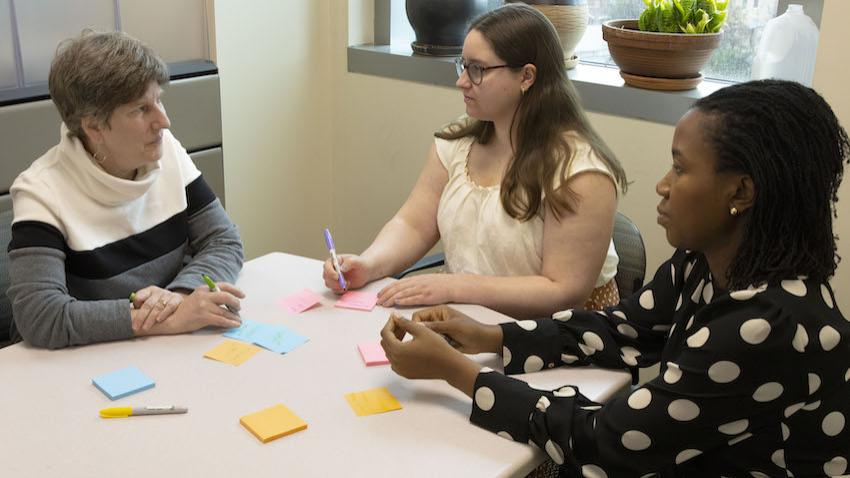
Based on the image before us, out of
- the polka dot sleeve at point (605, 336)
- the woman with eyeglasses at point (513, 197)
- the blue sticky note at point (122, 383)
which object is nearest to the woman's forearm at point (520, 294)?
the woman with eyeglasses at point (513, 197)

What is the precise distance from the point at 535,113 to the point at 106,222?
106 centimetres

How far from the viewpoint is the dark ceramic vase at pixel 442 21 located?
3.18 meters

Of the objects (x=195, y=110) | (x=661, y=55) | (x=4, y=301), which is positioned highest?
(x=661, y=55)

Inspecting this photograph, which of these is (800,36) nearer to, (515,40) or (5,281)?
(515,40)

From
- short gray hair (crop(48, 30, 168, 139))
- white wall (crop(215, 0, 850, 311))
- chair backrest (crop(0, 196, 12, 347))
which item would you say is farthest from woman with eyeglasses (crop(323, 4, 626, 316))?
white wall (crop(215, 0, 850, 311))

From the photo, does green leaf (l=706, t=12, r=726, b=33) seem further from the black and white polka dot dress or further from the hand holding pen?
the hand holding pen

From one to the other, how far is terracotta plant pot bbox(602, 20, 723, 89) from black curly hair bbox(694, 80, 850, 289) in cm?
126

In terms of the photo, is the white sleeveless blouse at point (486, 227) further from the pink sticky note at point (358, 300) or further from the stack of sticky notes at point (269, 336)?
the stack of sticky notes at point (269, 336)

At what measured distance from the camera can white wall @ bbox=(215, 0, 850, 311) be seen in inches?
127

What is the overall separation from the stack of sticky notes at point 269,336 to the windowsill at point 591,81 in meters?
1.44

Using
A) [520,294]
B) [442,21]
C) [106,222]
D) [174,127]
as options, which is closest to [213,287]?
[106,222]

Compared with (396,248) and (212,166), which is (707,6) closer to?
(396,248)

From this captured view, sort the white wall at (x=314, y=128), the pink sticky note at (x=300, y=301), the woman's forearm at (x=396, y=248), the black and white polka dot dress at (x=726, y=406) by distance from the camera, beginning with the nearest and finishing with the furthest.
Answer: the black and white polka dot dress at (x=726, y=406) → the pink sticky note at (x=300, y=301) → the woman's forearm at (x=396, y=248) → the white wall at (x=314, y=128)

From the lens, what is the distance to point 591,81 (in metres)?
2.80
